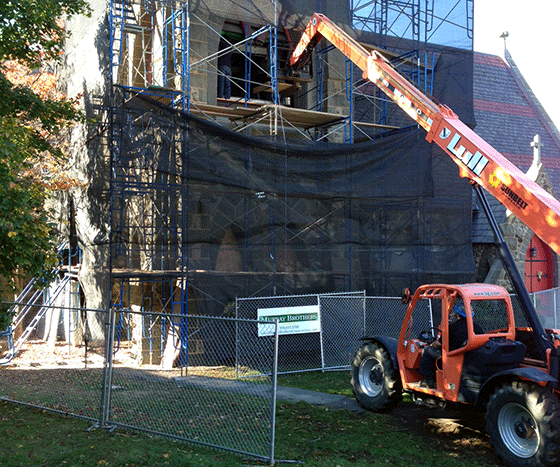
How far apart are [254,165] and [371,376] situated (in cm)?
589

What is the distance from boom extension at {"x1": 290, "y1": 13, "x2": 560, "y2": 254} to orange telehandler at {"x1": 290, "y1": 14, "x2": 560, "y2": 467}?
2 centimetres

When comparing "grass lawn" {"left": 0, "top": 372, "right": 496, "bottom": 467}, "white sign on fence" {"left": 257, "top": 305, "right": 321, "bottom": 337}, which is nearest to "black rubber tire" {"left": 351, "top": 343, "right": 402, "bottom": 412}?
"grass lawn" {"left": 0, "top": 372, "right": 496, "bottom": 467}

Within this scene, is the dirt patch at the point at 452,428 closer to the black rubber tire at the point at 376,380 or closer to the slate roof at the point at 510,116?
the black rubber tire at the point at 376,380

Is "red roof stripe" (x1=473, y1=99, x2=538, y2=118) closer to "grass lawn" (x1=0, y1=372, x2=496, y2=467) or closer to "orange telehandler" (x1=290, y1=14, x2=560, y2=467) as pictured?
"orange telehandler" (x1=290, y1=14, x2=560, y2=467)

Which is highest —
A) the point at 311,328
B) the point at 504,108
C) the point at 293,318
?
the point at 504,108

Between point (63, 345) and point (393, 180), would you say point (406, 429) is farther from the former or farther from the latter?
point (63, 345)

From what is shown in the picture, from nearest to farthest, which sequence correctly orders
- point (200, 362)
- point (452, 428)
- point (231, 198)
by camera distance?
point (452, 428) < point (200, 362) < point (231, 198)

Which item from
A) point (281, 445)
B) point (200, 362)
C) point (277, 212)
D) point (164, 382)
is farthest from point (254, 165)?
point (281, 445)

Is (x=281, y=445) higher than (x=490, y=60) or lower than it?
lower

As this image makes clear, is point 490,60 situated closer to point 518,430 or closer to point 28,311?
point 28,311

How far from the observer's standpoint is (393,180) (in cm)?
1594

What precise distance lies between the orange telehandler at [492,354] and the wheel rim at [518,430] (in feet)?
0.04

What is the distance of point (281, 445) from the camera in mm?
8133

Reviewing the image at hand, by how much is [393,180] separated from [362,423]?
786cm
